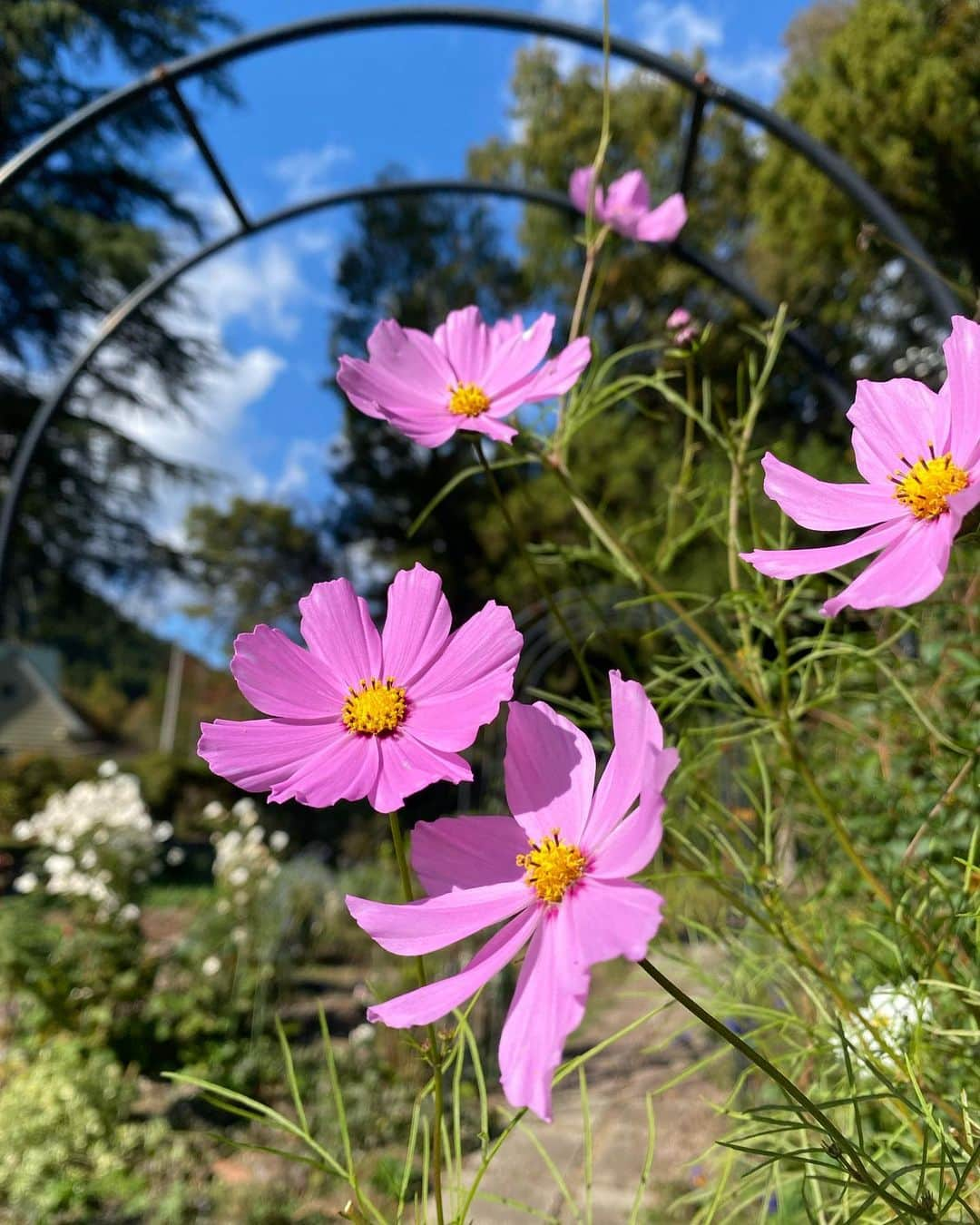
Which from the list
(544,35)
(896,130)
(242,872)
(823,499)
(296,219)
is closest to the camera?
(823,499)

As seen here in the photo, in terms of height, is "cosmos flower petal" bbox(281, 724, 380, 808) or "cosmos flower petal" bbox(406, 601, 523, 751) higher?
"cosmos flower petal" bbox(406, 601, 523, 751)

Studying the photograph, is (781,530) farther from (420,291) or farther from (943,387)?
(420,291)

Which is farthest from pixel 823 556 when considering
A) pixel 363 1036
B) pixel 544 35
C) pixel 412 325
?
pixel 412 325

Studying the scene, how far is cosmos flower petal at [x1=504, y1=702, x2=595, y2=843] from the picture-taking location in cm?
29

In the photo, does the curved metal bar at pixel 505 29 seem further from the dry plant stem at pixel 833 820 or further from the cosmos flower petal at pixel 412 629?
the cosmos flower petal at pixel 412 629

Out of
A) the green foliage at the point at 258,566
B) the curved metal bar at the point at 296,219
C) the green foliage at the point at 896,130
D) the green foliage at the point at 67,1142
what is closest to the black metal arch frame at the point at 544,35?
the curved metal bar at the point at 296,219

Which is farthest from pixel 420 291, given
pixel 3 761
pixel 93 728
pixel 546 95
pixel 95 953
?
pixel 93 728

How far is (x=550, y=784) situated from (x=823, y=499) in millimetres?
147

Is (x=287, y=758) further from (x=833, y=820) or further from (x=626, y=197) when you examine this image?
(x=626, y=197)

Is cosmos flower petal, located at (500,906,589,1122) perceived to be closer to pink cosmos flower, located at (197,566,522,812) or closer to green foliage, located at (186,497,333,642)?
pink cosmos flower, located at (197,566,522,812)

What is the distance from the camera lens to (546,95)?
9.33 m

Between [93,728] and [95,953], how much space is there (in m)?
19.3

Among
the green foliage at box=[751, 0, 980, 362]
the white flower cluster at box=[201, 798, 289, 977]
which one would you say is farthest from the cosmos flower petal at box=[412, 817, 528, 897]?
the green foliage at box=[751, 0, 980, 362]

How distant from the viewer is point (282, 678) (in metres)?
0.33
